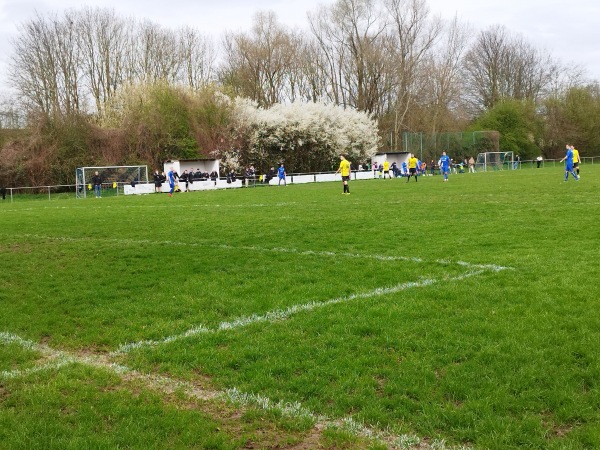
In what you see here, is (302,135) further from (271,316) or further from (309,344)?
(309,344)

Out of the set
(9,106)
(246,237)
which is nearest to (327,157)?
(9,106)

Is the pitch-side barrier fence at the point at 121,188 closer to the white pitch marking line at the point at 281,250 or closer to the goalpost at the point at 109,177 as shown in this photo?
the goalpost at the point at 109,177

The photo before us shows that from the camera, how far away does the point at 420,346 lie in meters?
4.92

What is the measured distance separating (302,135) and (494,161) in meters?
19.7

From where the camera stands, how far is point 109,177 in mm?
38281

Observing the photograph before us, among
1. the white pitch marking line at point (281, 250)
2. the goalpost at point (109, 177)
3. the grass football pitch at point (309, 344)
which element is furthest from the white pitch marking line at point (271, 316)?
the goalpost at point (109, 177)

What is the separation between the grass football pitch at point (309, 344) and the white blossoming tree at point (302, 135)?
132ft

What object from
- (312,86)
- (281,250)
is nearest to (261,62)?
(312,86)

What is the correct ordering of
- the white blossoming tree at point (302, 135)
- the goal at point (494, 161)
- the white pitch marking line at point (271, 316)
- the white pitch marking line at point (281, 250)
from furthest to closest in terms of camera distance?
the goal at point (494, 161) → the white blossoming tree at point (302, 135) → the white pitch marking line at point (281, 250) → the white pitch marking line at point (271, 316)

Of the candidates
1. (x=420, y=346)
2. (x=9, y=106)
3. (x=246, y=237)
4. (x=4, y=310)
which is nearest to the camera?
(x=420, y=346)

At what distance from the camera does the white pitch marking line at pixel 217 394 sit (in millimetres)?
3492

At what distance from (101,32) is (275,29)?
15.2 metres

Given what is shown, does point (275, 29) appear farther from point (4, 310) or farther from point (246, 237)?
point (4, 310)


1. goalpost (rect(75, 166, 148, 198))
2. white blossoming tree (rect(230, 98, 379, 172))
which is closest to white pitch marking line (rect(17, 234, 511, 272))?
goalpost (rect(75, 166, 148, 198))
